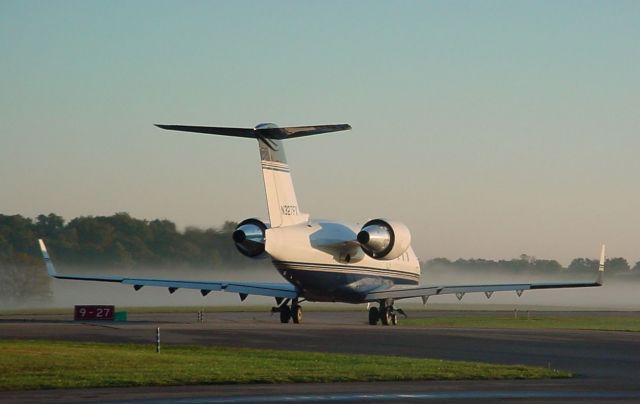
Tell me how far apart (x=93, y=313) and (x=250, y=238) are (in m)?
13.5

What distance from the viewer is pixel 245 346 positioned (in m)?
40.2

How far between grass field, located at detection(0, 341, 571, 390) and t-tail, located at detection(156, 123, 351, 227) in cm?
1650

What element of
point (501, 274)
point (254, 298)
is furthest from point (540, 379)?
point (501, 274)

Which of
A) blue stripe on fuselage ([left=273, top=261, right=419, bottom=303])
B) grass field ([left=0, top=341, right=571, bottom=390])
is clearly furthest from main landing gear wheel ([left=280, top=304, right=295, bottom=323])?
grass field ([left=0, top=341, right=571, bottom=390])

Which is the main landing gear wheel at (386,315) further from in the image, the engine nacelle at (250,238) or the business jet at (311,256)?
the engine nacelle at (250,238)

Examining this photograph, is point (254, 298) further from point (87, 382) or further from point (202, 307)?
point (87, 382)

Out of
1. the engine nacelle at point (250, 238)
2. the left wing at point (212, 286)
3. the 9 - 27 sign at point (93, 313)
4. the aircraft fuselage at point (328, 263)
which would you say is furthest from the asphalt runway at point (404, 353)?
the 9 - 27 sign at point (93, 313)

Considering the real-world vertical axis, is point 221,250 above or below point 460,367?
above

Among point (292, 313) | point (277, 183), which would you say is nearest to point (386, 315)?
point (292, 313)

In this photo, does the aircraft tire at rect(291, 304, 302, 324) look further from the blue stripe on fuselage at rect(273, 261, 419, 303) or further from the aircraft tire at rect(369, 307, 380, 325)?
the aircraft tire at rect(369, 307, 380, 325)

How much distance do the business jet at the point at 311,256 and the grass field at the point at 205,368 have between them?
1648 cm

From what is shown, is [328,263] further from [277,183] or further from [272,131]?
[272,131]

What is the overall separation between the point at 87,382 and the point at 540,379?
35.4 feet

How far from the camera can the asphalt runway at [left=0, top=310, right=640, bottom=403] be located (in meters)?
23.5
